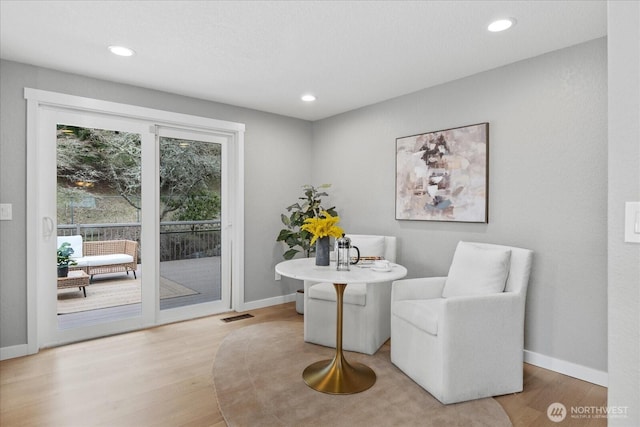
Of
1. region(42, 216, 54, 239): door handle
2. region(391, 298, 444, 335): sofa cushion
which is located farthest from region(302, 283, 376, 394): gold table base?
region(42, 216, 54, 239): door handle

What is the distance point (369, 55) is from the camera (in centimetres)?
284

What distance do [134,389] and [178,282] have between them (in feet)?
5.36

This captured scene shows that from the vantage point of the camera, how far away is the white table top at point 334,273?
2299mm

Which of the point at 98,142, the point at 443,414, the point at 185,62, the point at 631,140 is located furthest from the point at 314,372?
the point at 98,142

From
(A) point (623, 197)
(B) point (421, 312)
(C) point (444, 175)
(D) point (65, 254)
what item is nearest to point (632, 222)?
(A) point (623, 197)

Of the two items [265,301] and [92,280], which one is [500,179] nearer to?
[265,301]

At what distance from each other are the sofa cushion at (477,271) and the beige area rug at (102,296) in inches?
116

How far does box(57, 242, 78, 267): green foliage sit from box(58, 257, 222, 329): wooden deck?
11.1 inches

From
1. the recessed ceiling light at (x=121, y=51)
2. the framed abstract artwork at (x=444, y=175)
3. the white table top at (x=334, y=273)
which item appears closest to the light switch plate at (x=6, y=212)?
the recessed ceiling light at (x=121, y=51)

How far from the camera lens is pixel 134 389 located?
245 cm

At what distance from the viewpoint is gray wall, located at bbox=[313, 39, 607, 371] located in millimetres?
2520

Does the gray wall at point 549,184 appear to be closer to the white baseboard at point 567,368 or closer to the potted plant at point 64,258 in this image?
the white baseboard at point 567,368

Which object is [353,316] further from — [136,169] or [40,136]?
[40,136]

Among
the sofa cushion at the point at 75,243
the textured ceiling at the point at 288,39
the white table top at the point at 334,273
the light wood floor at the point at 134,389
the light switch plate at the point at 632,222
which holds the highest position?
the textured ceiling at the point at 288,39
